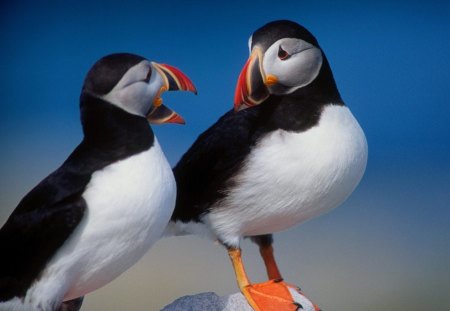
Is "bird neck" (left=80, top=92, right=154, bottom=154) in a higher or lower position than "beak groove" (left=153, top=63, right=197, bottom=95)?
lower

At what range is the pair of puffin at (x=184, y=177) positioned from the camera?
235 centimetres

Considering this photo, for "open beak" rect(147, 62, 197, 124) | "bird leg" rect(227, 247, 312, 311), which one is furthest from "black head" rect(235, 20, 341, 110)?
"bird leg" rect(227, 247, 312, 311)

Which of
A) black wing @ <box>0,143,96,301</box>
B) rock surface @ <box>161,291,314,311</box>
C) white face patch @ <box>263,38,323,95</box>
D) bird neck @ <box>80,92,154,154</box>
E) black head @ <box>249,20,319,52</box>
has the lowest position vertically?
rock surface @ <box>161,291,314,311</box>

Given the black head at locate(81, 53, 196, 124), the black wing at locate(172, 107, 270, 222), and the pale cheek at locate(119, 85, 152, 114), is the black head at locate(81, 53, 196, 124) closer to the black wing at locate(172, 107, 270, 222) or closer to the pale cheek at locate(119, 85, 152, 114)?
the pale cheek at locate(119, 85, 152, 114)

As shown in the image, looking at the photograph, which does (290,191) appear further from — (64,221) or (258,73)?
(64,221)

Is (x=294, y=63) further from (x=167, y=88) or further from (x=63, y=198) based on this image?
(x=63, y=198)

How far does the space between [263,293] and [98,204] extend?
0.87 meters

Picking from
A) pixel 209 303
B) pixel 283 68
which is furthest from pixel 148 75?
pixel 209 303

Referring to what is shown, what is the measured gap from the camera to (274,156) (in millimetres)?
2758

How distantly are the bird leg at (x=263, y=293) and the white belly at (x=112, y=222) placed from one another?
557mm

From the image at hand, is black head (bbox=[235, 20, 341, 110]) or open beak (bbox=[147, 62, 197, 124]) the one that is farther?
black head (bbox=[235, 20, 341, 110])

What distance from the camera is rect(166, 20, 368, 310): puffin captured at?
2.72 meters

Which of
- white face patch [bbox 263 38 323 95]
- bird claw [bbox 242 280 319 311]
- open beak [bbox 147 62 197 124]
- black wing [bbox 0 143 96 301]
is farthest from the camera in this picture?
bird claw [bbox 242 280 319 311]

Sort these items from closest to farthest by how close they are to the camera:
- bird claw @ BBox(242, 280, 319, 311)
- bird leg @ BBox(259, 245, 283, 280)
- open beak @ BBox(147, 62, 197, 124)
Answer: open beak @ BBox(147, 62, 197, 124) < bird claw @ BBox(242, 280, 319, 311) < bird leg @ BBox(259, 245, 283, 280)
